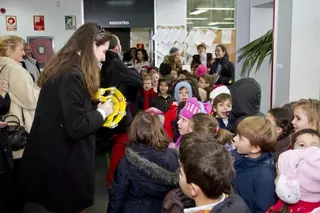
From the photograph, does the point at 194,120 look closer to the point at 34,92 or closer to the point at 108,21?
the point at 34,92

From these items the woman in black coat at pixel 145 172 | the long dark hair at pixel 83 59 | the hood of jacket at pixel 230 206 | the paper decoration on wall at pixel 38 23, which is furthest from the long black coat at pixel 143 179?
the paper decoration on wall at pixel 38 23

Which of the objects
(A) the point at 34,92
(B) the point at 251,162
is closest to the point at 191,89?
(A) the point at 34,92

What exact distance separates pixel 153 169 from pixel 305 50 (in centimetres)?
239

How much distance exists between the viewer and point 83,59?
1.93 meters

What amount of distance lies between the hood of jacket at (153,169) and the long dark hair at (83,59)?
1.61ft

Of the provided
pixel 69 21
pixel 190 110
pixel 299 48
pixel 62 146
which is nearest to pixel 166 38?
pixel 69 21

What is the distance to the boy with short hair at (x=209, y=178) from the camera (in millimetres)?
1374

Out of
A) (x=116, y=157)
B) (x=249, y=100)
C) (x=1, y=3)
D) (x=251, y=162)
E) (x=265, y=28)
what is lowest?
(x=116, y=157)

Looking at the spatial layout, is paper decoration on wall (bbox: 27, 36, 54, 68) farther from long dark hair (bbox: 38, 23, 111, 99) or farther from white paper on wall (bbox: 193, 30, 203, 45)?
long dark hair (bbox: 38, 23, 111, 99)

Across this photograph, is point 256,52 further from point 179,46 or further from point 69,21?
point 69,21

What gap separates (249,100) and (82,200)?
56.9 inches

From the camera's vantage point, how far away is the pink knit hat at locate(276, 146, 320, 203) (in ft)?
5.34

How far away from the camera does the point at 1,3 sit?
347 inches

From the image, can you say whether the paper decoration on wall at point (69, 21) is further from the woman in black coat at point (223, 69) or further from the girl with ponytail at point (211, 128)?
the girl with ponytail at point (211, 128)
